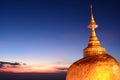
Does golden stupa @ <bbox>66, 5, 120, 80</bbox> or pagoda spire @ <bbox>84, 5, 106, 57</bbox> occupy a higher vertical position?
pagoda spire @ <bbox>84, 5, 106, 57</bbox>

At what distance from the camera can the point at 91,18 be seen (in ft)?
52.1

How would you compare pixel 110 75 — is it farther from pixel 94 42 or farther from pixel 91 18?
pixel 91 18

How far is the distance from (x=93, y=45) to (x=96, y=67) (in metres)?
2.15

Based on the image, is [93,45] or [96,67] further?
[93,45]

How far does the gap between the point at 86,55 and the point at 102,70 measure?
224 centimetres

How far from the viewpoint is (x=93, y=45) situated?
15297mm

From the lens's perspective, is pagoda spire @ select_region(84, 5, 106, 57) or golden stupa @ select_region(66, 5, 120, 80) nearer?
golden stupa @ select_region(66, 5, 120, 80)

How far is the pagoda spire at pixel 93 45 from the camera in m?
15.0

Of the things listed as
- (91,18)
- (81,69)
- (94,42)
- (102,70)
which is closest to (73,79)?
(81,69)

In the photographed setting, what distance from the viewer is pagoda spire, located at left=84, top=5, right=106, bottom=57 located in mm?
15014

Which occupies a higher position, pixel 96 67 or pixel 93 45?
pixel 93 45

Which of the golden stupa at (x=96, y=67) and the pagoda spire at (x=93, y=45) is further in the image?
the pagoda spire at (x=93, y=45)

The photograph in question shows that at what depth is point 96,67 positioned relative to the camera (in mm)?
13633

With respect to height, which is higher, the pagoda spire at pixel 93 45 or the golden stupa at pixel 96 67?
the pagoda spire at pixel 93 45
